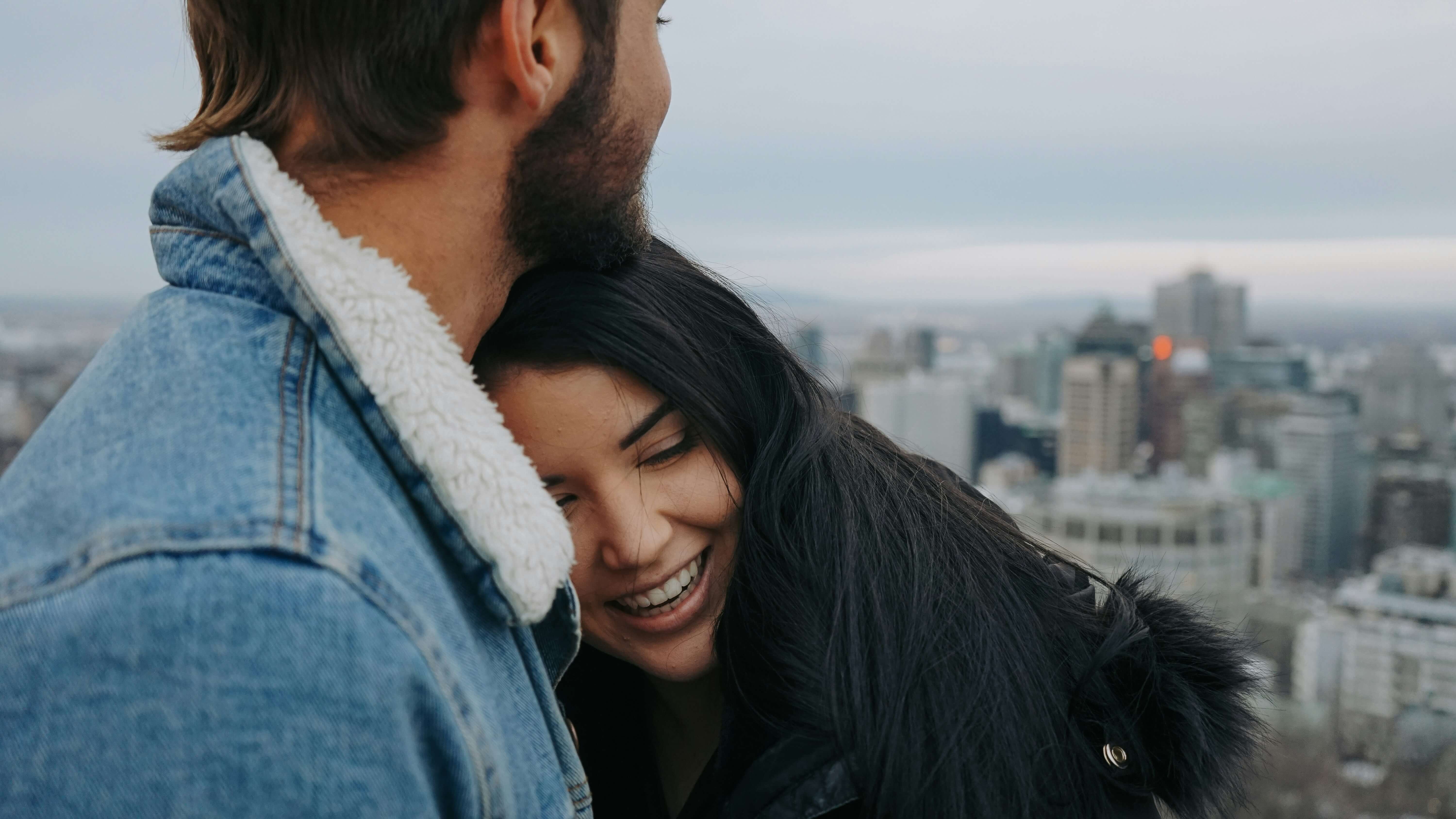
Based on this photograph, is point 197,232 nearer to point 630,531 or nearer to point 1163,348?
point 630,531

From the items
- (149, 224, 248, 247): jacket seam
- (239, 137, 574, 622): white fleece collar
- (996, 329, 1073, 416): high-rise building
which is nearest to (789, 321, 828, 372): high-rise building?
(239, 137, 574, 622): white fleece collar

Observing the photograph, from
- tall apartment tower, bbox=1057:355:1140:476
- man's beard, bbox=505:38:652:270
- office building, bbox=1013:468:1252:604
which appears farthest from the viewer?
tall apartment tower, bbox=1057:355:1140:476

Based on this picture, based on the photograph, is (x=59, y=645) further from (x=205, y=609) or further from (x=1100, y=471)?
(x=1100, y=471)

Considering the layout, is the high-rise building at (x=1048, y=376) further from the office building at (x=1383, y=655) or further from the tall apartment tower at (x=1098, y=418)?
the office building at (x=1383, y=655)

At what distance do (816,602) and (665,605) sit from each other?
0.26 meters

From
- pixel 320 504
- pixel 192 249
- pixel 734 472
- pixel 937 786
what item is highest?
pixel 192 249

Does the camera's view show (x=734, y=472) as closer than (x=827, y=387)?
Yes

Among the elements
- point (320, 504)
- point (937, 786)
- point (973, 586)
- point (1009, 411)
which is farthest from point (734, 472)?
point (1009, 411)

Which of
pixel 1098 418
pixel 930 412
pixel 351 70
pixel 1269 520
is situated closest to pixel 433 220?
pixel 351 70

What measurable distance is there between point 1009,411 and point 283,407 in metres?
48.3

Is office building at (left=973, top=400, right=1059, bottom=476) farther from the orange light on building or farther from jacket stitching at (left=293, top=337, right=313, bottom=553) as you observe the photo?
jacket stitching at (left=293, top=337, right=313, bottom=553)

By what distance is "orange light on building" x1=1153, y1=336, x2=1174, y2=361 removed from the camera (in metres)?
46.3

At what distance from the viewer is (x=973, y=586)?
171 centimetres

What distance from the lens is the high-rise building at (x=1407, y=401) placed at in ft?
116
